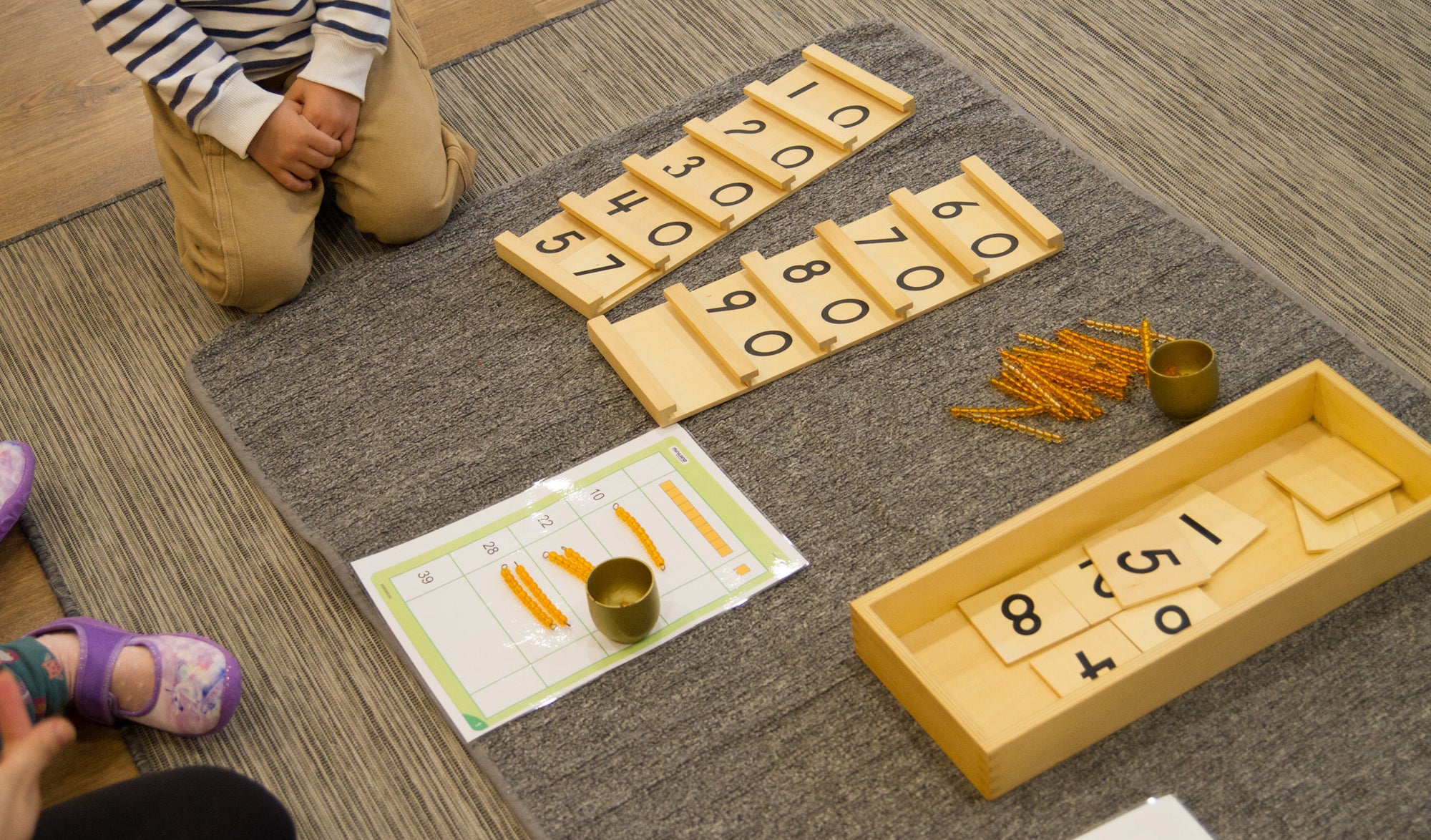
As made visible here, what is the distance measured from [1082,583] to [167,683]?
0.83 metres

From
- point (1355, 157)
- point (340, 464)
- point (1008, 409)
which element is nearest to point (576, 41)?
point (340, 464)

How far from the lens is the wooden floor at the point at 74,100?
1807 mm

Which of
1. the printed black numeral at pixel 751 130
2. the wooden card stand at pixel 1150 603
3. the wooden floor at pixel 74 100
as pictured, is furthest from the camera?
Answer: the wooden floor at pixel 74 100

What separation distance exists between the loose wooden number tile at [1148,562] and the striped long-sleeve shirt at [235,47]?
102 centimetres

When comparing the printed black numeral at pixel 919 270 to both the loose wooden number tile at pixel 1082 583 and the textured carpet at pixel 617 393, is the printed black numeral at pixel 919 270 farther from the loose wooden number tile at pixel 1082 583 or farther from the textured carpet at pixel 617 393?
the loose wooden number tile at pixel 1082 583

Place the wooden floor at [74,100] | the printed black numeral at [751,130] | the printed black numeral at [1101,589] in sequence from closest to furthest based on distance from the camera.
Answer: the printed black numeral at [1101,589]
the printed black numeral at [751,130]
the wooden floor at [74,100]

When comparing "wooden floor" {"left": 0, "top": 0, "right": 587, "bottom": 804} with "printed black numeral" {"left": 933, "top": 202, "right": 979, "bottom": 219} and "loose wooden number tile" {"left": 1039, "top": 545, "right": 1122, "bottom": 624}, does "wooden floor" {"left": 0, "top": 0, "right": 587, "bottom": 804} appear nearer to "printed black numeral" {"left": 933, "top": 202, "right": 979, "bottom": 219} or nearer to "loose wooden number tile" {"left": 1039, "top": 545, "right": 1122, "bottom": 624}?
"printed black numeral" {"left": 933, "top": 202, "right": 979, "bottom": 219}

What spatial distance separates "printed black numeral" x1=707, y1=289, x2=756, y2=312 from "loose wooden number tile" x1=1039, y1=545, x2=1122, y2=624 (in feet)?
1.56

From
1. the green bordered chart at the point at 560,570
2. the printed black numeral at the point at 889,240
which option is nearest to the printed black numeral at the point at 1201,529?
the green bordered chart at the point at 560,570

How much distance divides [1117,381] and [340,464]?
0.83 metres

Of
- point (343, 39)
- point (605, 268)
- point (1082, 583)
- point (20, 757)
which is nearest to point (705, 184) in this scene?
point (605, 268)

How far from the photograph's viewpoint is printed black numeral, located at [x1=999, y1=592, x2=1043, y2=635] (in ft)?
3.68

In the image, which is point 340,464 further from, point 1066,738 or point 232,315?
point 1066,738

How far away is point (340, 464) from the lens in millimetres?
1385
